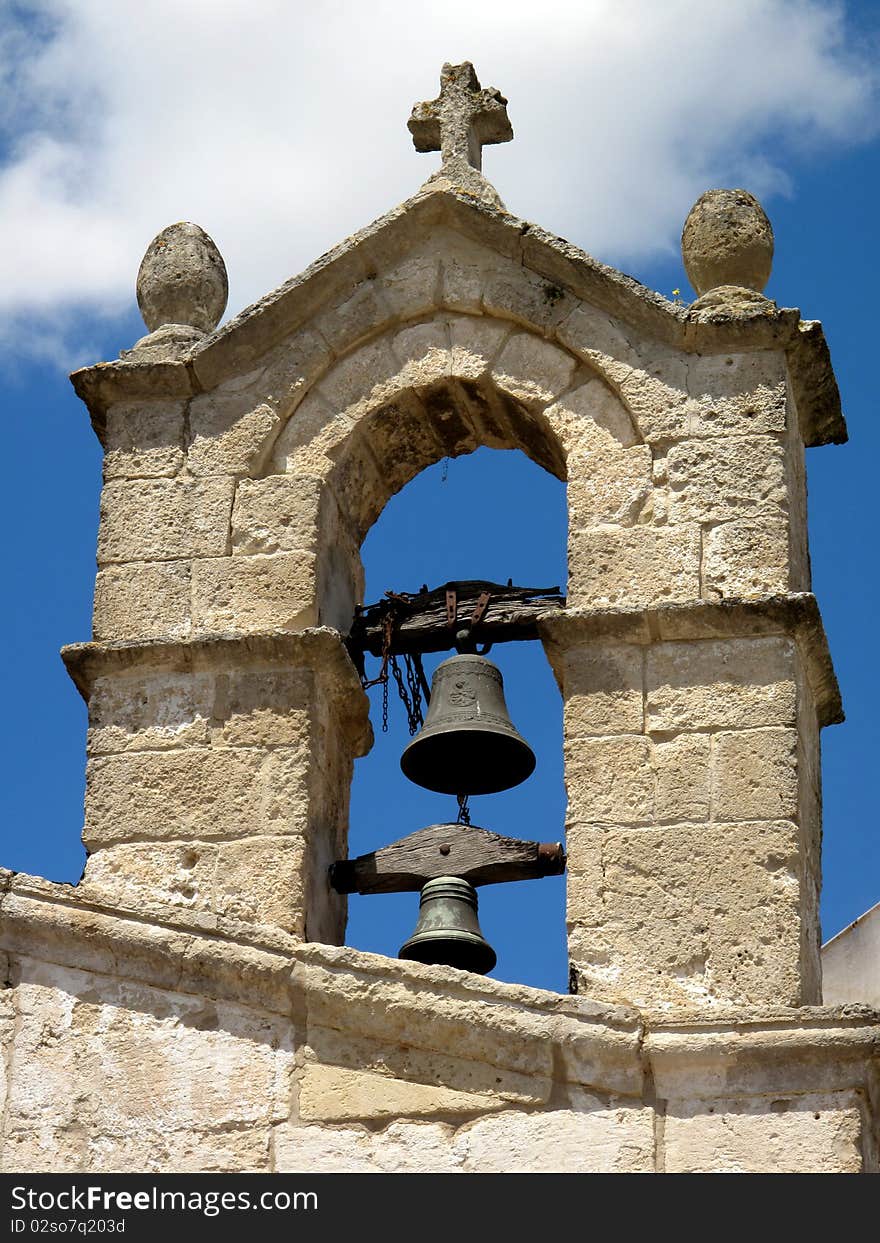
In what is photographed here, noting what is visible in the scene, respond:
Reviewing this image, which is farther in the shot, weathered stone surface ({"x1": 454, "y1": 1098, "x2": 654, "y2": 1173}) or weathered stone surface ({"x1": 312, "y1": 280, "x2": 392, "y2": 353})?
weathered stone surface ({"x1": 312, "y1": 280, "x2": 392, "y2": 353})

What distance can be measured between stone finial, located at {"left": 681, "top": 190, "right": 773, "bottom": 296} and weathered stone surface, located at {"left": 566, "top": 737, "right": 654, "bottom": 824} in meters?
1.77

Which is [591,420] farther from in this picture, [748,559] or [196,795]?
[196,795]

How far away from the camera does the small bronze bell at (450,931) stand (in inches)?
357

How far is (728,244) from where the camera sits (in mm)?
9914

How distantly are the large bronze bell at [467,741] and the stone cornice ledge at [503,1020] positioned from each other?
139cm

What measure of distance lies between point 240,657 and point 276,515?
56 centimetres

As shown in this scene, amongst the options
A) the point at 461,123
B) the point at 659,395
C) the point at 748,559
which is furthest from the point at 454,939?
the point at 461,123

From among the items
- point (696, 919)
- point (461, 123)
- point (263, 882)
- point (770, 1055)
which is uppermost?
point (461, 123)

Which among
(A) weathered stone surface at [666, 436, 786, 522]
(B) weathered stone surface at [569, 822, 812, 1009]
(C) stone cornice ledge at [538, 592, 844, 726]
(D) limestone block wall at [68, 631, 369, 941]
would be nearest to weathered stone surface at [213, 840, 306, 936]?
(D) limestone block wall at [68, 631, 369, 941]

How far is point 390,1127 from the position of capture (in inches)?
319

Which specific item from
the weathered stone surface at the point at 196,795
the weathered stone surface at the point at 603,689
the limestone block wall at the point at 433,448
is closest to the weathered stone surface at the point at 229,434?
the limestone block wall at the point at 433,448

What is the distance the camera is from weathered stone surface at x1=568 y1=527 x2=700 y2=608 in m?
9.27

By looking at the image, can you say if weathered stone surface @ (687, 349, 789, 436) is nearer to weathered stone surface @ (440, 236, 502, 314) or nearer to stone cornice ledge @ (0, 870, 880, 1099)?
weathered stone surface @ (440, 236, 502, 314)
